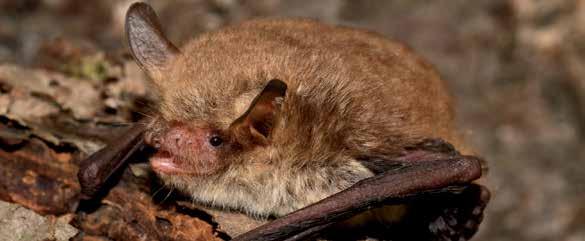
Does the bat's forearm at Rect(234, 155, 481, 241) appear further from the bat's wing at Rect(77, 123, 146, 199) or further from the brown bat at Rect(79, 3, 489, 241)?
the bat's wing at Rect(77, 123, 146, 199)

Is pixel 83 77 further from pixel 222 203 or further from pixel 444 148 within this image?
pixel 444 148

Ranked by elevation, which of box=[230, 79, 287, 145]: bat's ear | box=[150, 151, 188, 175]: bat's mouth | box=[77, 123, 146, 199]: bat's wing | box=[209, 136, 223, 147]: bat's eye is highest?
box=[230, 79, 287, 145]: bat's ear

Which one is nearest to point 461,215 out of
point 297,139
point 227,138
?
point 297,139

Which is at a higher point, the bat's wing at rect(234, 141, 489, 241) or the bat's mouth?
the bat's wing at rect(234, 141, 489, 241)

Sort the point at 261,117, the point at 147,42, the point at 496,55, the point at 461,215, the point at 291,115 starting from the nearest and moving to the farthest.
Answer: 1. the point at 261,117
2. the point at 291,115
3. the point at 461,215
4. the point at 147,42
5. the point at 496,55

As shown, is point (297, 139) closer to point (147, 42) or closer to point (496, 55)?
point (147, 42)

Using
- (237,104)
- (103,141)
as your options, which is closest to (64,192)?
(103,141)

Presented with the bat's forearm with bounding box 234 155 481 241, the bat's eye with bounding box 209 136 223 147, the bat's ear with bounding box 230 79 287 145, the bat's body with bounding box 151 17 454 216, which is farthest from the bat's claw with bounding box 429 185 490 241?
the bat's eye with bounding box 209 136 223 147
